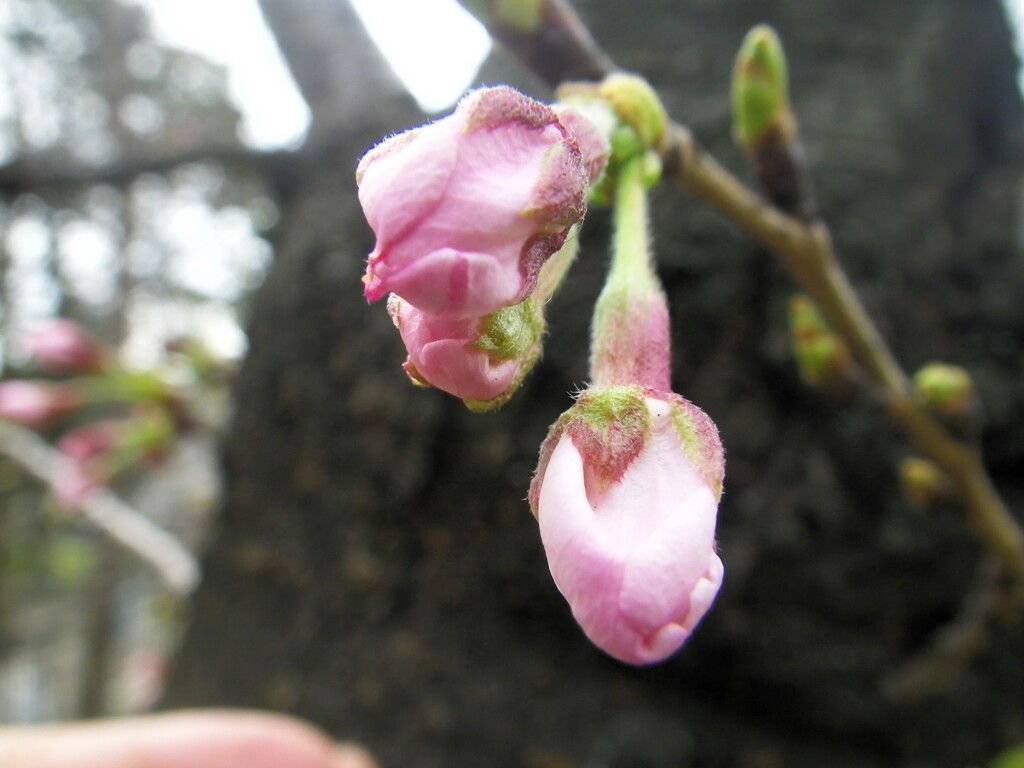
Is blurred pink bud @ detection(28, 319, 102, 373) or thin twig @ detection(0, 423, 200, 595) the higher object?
blurred pink bud @ detection(28, 319, 102, 373)

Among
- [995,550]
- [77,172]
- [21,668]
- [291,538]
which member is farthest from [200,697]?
[21,668]

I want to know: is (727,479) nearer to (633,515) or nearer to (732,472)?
(732,472)

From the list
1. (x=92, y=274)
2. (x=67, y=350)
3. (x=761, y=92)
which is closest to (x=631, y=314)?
(x=761, y=92)

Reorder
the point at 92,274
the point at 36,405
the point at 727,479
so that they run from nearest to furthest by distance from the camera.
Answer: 1. the point at 727,479
2. the point at 36,405
3. the point at 92,274

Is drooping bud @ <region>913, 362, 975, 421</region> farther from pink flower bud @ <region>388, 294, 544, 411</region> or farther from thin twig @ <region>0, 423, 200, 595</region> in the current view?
thin twig @ <region>0, 423, 200, 595</region>

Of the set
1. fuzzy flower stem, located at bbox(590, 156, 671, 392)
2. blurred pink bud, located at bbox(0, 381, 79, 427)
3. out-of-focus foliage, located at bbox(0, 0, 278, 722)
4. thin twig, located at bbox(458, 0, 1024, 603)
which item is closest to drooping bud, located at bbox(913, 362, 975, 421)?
thin twig, located at bbox(458, 0, 1024, 603)
